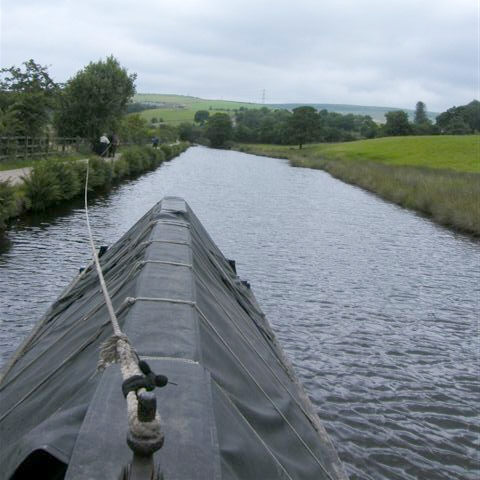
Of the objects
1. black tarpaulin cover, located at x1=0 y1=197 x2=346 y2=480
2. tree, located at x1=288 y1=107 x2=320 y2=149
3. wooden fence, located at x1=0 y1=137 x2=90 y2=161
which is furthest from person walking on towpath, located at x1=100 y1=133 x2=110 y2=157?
tree, located at x1=288 y1=107 x2=320 y2=149

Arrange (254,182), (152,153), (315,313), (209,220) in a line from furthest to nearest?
(152,153) < (254,182) < (209,220) < (315,313)

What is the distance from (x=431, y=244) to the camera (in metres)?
19.7

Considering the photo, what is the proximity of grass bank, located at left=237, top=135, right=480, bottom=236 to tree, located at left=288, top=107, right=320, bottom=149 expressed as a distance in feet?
89.5

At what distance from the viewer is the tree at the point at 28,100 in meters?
29.0

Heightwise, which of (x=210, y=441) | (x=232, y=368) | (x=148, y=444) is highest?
(x=148, y=444)

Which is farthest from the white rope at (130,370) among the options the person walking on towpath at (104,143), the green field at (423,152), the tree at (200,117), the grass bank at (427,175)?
the tree at (200,117)

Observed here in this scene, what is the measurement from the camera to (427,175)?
38.5m

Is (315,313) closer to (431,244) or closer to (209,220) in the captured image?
(431,244)

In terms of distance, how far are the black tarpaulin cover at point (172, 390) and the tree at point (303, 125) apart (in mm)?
111125

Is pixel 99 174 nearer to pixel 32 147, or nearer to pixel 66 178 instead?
pixel 32 147

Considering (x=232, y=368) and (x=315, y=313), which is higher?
(x=232, y=368)

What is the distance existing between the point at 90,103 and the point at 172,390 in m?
43.8

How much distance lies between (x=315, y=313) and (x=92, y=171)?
60.5ft

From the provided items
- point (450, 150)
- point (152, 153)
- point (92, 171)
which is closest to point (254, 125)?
point (450, 150)
